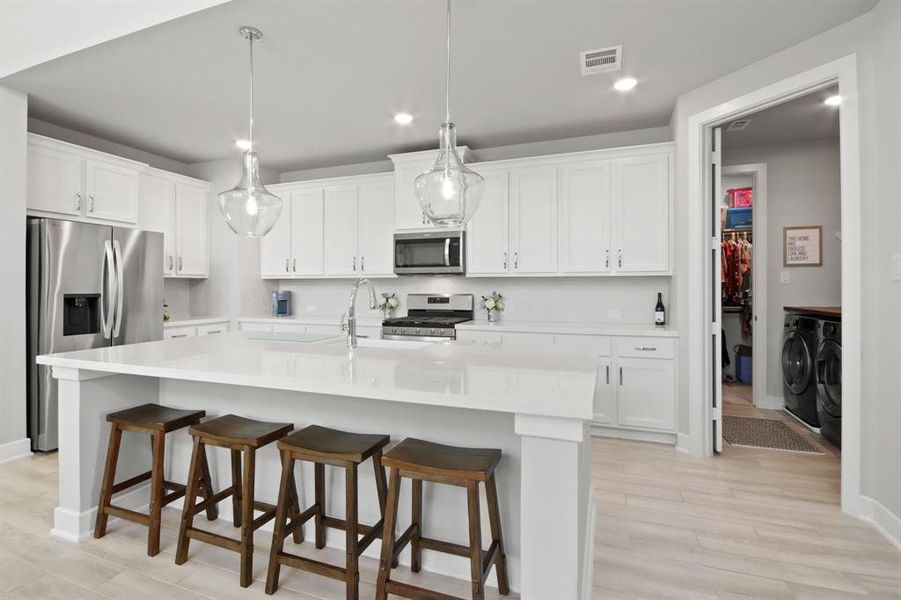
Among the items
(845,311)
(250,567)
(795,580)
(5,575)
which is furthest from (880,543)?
(5,575)

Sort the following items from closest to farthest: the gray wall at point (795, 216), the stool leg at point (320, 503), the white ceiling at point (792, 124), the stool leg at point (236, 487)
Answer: the stool leg at point (320, 503)
the stool leg at point (236, 487)
the white ceiling at point (792, 124)
the gray wall at point (795, 216)

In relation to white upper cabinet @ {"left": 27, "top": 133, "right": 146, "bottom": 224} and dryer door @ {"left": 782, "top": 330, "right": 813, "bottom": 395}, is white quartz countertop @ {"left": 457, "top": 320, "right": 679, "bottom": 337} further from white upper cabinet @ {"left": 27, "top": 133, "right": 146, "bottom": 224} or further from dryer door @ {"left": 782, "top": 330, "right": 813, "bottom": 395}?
white upper cabinet @ {"left": 27, "top": 133, "right": 146, "bottom": 224}

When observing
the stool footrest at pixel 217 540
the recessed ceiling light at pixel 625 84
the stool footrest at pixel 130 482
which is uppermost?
the recessed ceiling light at pixel 625 84

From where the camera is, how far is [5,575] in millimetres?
1941

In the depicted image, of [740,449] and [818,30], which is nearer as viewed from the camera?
[818,30]

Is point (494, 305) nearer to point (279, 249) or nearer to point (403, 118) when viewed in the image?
point (403, 118)

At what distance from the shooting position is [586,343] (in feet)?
12.2

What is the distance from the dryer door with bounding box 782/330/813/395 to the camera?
12.6ft

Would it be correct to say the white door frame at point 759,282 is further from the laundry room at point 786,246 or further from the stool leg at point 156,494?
the stool leg at point 156,494

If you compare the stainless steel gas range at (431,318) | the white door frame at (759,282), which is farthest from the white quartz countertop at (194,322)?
the white door frame at (759,282)

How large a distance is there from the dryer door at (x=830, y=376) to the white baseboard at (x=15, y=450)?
5628 mm

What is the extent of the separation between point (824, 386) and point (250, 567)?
3912 mm

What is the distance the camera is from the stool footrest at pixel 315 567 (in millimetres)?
1708

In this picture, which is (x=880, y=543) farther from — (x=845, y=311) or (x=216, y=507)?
(x=216, y=507)
